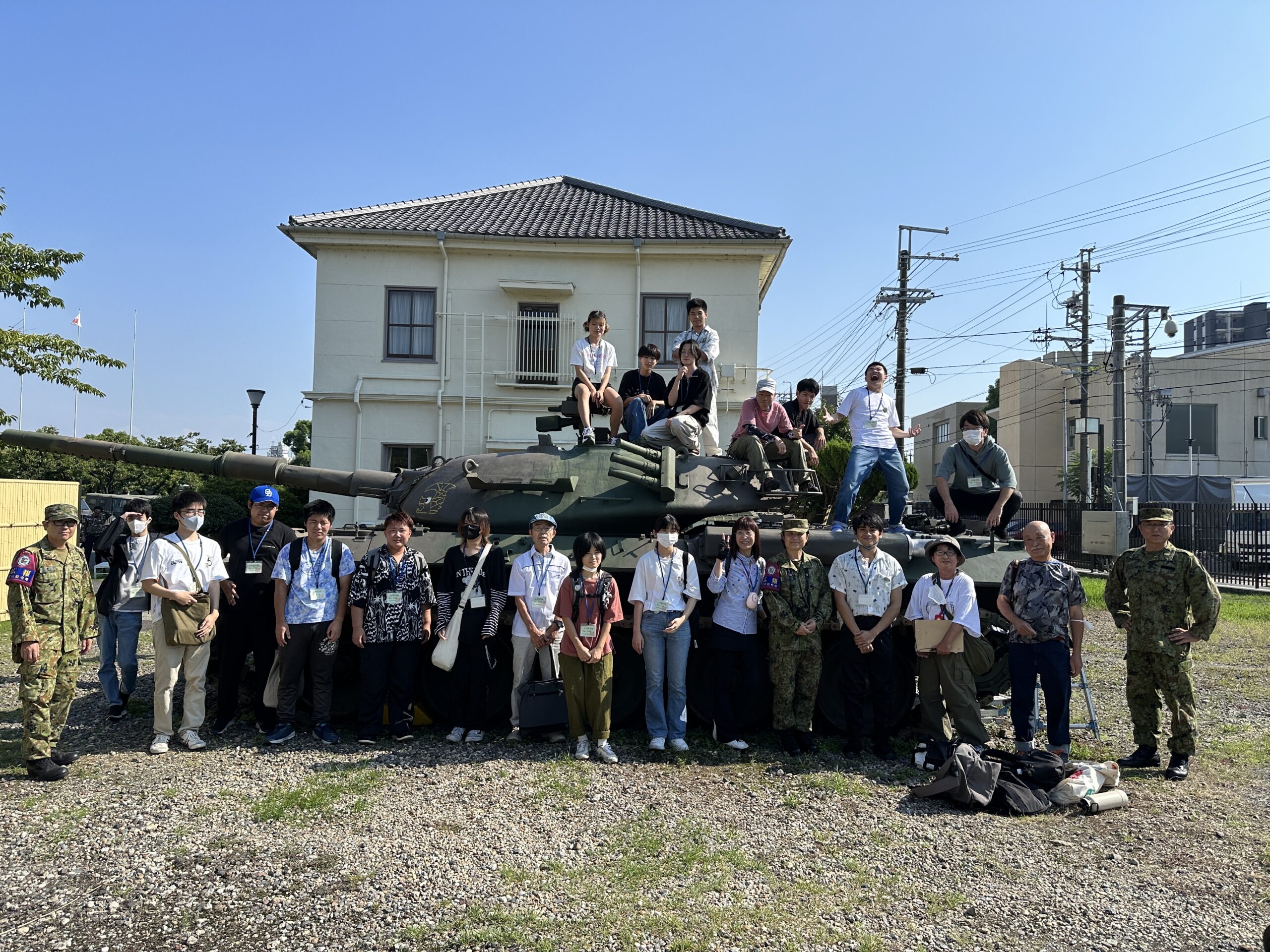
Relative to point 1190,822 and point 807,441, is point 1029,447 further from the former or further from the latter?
point 1190,822

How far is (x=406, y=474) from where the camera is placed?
9812 millimetres

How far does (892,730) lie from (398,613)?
175 inches

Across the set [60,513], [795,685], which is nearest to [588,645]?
[795,685]

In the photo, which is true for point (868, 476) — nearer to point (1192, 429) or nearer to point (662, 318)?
point (662, 318)

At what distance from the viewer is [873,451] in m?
8.86

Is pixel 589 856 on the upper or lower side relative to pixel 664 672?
lower

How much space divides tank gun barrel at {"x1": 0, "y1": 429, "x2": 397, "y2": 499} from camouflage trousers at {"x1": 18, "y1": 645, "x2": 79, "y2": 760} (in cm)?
378

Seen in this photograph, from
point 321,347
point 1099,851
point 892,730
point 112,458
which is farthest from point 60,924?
point 321,347

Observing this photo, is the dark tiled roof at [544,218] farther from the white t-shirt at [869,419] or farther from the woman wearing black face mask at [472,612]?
the woman wearing black face mask at [472,612]

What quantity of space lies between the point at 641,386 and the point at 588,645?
356 centimetres

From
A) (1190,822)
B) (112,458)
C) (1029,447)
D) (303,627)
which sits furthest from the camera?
(1029,447)

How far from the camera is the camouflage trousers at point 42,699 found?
260 inches

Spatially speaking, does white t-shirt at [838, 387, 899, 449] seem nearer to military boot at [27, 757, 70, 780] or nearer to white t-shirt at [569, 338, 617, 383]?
white t-shirt at [569, 338, 617, 383]

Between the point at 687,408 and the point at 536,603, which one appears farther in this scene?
the point at 687,408
